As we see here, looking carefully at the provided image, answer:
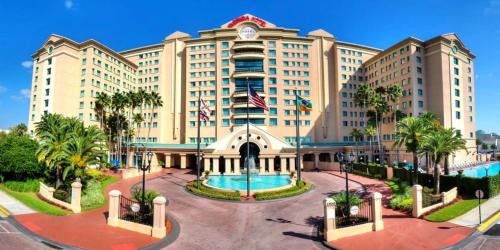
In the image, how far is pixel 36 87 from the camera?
67.4m

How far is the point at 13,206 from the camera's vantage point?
24.7m

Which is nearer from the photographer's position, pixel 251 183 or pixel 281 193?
pixel 281 193

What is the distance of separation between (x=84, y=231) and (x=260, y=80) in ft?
193

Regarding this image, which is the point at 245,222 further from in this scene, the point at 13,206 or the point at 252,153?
the point at 252,153

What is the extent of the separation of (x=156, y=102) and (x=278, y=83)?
107 feet

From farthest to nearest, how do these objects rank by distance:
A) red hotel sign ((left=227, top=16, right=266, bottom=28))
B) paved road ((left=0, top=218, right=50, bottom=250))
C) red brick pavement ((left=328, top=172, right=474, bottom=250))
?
1. red hotel sign ((left=227, top=16, right=266, bottom=28))
2. red brick pavement ((left=328, top=172, right=474, bottom=250))
3. paved road ((left=0, top=218, right=50, bottom=250))

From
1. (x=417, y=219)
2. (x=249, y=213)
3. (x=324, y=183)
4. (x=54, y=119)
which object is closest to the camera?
(x=417, y=219)

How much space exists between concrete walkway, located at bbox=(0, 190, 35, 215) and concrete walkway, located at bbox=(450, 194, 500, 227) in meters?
36.2

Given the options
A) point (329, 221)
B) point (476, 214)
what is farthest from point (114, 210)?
point (476, 214)

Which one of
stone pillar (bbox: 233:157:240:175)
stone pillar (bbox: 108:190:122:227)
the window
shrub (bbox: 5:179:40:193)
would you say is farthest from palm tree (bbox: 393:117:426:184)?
shrub (bbox: 5:179:40:193)

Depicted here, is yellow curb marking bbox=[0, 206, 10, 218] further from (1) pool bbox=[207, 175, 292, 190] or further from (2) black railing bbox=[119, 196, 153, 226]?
(1) pool bbox=[207, 175, 292, 190]

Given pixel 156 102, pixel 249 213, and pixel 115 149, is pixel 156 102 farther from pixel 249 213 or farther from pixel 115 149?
pixel 249 213

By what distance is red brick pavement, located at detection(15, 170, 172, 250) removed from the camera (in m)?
17.2

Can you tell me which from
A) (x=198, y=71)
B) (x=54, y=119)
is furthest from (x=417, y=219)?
(x=198, y=71)
